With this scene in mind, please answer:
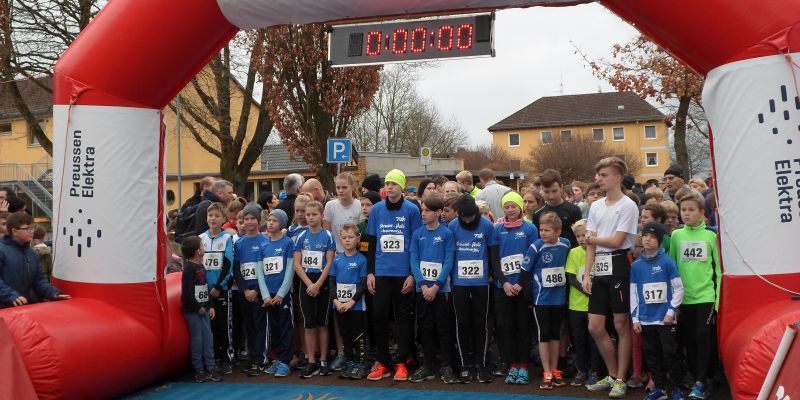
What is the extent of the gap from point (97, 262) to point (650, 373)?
4.98m

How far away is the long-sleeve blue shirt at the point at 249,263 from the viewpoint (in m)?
8.12

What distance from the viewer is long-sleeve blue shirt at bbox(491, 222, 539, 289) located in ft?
23.9

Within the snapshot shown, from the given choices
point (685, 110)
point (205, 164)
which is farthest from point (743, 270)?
point (205, 164)

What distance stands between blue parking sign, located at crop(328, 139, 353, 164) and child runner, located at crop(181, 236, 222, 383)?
5320mm

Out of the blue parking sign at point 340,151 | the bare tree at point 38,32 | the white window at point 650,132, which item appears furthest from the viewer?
the white window at point 650,132

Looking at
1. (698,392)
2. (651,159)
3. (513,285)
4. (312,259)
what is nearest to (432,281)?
(513,285)

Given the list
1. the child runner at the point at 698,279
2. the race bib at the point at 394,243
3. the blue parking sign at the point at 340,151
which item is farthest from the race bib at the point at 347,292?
the blue parking sign at the point at 340,151

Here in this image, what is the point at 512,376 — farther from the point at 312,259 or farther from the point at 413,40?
the point at 413,40

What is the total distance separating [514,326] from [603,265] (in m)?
1.12

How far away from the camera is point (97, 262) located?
688cm

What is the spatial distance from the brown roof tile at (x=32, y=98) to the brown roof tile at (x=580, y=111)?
45755mm

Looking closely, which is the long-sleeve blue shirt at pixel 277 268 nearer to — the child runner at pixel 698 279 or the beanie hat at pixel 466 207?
the beanie hat at pixel 466 207

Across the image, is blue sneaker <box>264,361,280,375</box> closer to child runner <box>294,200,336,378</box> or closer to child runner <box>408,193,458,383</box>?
child runner <box>294,200,336,378</box>

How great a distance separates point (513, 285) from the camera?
23.7 ft
